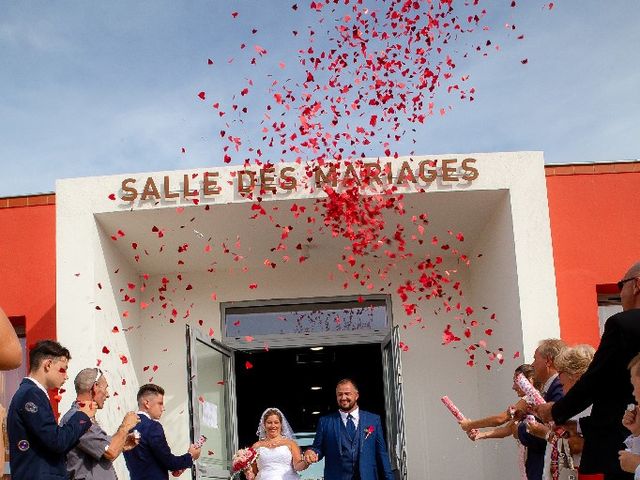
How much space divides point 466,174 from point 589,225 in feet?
4.09

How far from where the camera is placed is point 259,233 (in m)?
9.68

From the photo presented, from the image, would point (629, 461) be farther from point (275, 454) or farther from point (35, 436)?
point (275, 454)

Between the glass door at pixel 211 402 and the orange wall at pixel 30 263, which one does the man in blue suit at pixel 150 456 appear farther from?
the orange wall at pixel 30 263

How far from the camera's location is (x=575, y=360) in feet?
16.4

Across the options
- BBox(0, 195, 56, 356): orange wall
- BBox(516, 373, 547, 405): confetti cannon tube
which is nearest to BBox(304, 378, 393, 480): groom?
BBox(0, 195, 56, 356): orange wall

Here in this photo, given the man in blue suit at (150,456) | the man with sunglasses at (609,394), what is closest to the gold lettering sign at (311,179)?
Answer: the man in blue suit at (150,456)

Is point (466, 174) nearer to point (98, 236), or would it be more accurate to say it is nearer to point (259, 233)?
point (259, 233)

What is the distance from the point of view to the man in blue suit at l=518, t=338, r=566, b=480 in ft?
18.8

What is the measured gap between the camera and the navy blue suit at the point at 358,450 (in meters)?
8.21

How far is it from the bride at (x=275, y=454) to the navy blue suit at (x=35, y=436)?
11.5 ft

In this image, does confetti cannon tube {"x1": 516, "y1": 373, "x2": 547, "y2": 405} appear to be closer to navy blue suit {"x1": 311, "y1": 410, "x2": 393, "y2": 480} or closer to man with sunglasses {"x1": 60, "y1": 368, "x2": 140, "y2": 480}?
man with sunglasses {"x1": 60, "y1": 368, "x2": 140, "y2": 480}

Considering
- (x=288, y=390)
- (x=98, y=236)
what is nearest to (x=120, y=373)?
(x=98, y=236)

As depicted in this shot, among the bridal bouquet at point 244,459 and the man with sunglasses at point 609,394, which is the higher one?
the man with sunglasses at point 609,394

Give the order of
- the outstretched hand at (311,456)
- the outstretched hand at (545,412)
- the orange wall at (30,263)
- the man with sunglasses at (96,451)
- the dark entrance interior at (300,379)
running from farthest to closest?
the dark entrance interior at (300,379)
the orange wall at (30,263)
the outstretched hand at (311,456)
the man with sunglasses at (96,451)
the outstretched hand at (545,412)
